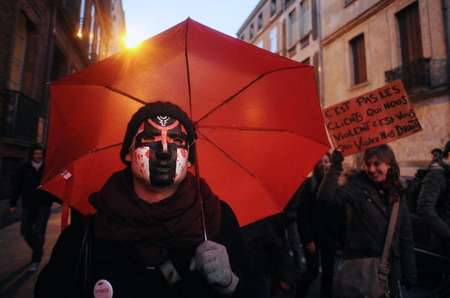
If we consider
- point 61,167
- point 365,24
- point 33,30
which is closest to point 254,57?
point 61,167

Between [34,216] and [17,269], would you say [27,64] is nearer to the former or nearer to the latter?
[34,216]

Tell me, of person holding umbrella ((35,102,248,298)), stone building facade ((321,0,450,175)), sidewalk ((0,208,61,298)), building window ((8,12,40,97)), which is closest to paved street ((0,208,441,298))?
sidewalk ((0,208,61,298))

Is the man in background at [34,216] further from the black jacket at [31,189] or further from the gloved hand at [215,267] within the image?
the gloved hand at [215,267]

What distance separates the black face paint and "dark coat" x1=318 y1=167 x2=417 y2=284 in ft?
5.68

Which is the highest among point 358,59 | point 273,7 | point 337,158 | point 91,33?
point 273,7

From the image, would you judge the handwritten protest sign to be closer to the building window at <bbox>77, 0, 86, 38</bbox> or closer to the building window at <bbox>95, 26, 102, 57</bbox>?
the building window at <bbox>77, 0, 86, 38</bbox>

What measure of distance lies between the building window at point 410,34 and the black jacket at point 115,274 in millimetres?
11714

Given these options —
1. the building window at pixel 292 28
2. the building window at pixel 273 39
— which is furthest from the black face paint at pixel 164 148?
the building window at pixel 273 39

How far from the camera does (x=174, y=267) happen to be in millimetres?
1271

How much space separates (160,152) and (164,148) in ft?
0.09

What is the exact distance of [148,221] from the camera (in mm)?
1278

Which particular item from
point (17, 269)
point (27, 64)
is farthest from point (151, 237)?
point (27, 64)

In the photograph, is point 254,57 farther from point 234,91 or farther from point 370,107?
point 370,107

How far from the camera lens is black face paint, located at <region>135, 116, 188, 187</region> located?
1.35m
